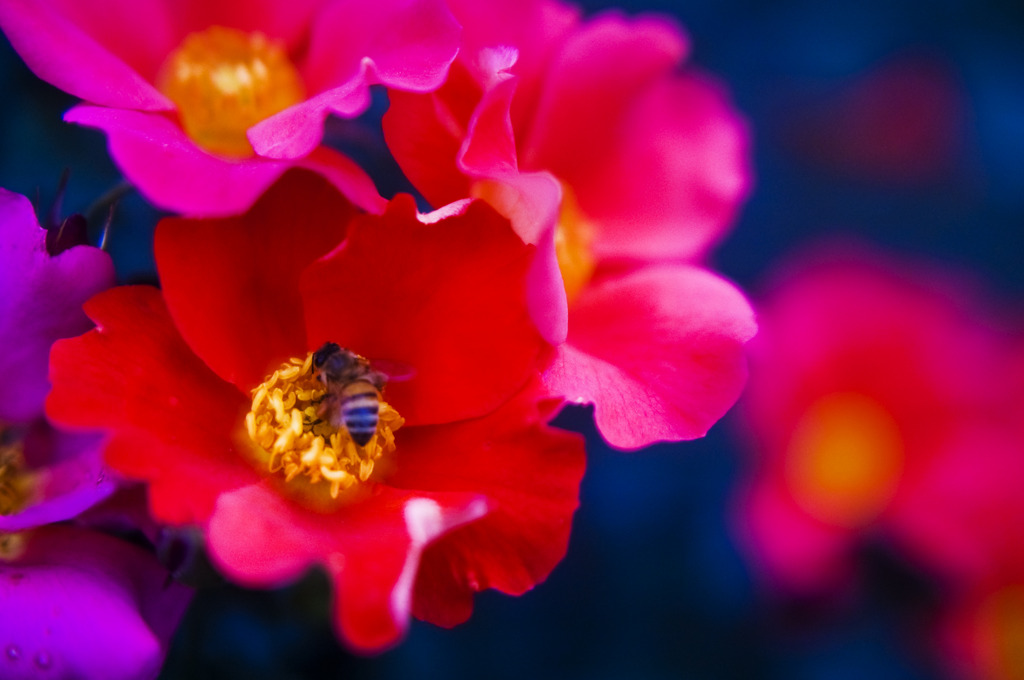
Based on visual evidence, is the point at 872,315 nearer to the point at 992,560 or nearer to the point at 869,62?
the point at 992,560

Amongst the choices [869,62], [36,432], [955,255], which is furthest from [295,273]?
[955,255]

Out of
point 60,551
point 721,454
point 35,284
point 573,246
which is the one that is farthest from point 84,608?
point 721,454

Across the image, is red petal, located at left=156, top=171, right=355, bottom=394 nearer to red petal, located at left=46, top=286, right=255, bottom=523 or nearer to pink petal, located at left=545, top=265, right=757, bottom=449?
red petal, located at left=46, top=286, right=255, bottom=523

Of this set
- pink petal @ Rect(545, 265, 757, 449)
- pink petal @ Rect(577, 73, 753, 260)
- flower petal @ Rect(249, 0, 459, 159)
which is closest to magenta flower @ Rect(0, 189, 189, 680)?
flower petal @ Rect(249, 0, 459, 159)

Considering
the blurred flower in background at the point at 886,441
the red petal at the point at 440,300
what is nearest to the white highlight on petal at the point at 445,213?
the red petal at the point at 440,300

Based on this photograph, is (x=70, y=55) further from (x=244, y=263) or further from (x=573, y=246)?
(x=573, y=246)

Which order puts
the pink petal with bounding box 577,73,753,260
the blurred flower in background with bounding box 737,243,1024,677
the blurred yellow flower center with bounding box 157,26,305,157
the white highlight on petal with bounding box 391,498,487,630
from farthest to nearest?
the blurred flower in background with bounding box 737,243,1024,677 < the pink petal with bounding box 577,73,753,260 < the blurred yellow flower center with bounding box 157,26,305,157 < the white highlight on petal with bounding box 391,498,487,630
